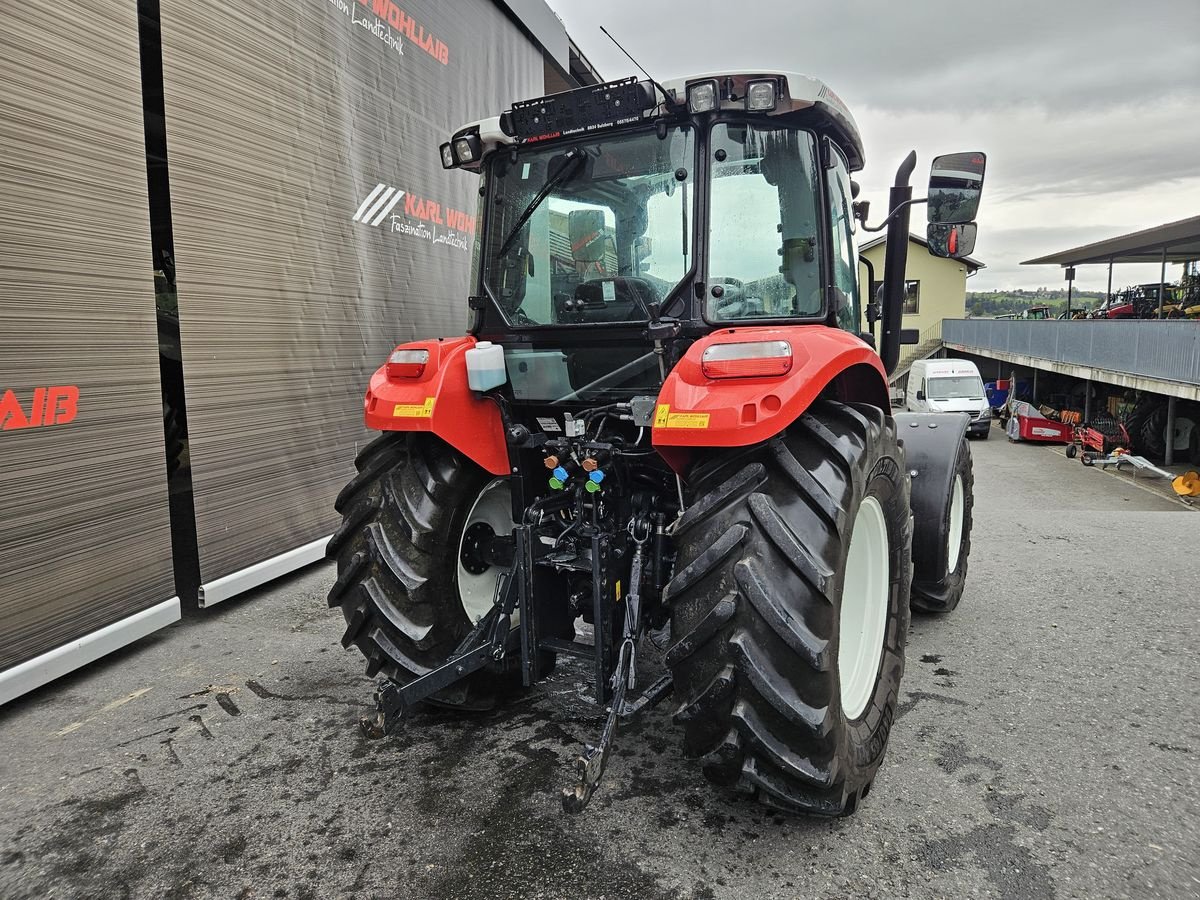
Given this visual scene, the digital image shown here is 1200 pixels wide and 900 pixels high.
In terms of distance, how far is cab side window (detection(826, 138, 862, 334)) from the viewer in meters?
2.84

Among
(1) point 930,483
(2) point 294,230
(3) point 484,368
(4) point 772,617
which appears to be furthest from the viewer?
(2) point 294,230

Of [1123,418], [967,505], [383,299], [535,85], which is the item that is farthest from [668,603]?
[1123,418]

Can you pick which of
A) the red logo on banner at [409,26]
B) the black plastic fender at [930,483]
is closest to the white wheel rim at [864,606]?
the black plastic fender at [930,483]

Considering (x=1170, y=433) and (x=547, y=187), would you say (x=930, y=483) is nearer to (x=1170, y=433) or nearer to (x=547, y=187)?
(x=547, y=187)

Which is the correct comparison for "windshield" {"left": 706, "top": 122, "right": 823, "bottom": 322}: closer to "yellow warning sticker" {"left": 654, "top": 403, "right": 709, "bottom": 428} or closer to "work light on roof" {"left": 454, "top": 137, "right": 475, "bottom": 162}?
"yellow warning sticker" {"left": 654, "top": 403, "right": 709, "bottom": 428}

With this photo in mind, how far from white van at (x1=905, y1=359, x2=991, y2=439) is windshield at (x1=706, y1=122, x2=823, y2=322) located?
1733 cm

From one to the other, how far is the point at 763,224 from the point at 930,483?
196 centimetres

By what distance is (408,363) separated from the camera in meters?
2.88

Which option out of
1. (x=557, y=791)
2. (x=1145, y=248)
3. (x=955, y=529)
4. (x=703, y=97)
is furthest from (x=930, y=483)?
(x=1145, y=248)

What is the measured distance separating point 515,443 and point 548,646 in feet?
2.53

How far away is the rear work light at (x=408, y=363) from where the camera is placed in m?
2.86

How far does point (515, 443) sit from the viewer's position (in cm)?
291

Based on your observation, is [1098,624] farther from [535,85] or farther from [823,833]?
[535,85]

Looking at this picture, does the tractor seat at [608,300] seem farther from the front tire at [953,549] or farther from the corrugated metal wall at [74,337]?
the corrugated metal wall at [74,337]
